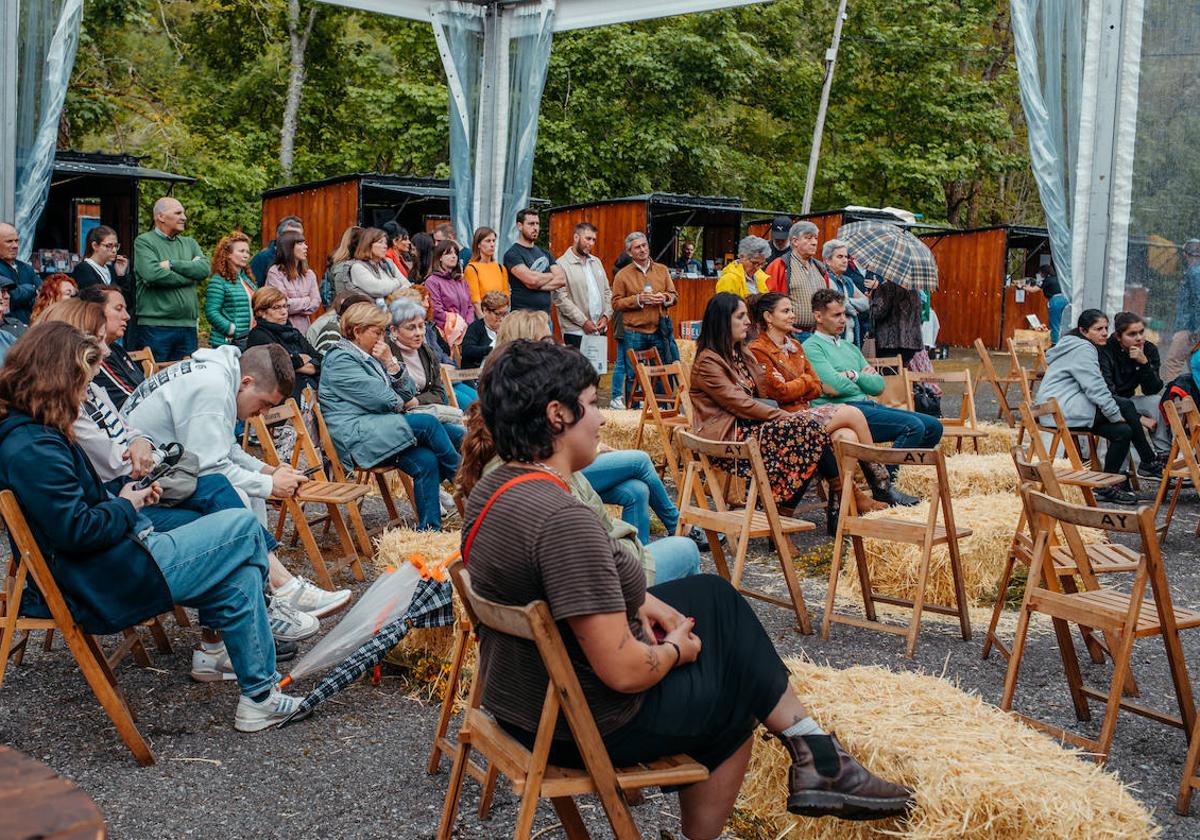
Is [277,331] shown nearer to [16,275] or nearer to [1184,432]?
[16,275]

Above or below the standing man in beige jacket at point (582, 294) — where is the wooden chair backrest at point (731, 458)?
below

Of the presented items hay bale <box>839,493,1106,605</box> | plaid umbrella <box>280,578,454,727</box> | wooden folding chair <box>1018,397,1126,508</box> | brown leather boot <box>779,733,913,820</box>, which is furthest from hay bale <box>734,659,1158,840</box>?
wooden folding chair <box>1018,397,1126,508</box>

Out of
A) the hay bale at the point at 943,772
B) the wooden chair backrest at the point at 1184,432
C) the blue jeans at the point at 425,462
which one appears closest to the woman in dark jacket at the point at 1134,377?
the wooden chair backrest at the point at 1184,432

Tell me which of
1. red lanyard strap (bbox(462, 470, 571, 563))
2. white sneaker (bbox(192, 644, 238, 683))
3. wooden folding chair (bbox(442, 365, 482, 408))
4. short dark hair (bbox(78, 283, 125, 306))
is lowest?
white sneaker (bbox(192, 644, 238, 683))

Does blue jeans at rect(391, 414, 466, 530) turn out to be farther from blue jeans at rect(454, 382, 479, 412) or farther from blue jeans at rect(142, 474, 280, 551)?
blue jeans at rect(142, 474, 280, 551)

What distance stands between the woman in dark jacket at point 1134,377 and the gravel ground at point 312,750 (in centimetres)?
407

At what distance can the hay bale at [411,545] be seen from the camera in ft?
16.8

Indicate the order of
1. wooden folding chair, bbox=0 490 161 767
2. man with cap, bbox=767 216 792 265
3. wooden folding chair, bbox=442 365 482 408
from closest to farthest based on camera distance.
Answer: wooden folding chair, bbox=0 490 161 767 → wooden folding chair, bbox=442 365 482 408 → man with cap, bbox=767 216 792 265

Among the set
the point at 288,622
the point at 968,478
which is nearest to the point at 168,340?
the point at 288,622

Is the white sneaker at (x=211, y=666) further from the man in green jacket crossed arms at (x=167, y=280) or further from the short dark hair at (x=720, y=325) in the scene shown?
the man in green jacket crossed arms at (x=167, y=280)

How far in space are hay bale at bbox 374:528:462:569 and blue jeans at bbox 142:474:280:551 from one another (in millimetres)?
565

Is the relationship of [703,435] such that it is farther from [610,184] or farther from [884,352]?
[610,184]

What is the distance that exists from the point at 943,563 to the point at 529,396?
3705 millimetres

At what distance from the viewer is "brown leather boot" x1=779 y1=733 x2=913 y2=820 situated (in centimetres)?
300
